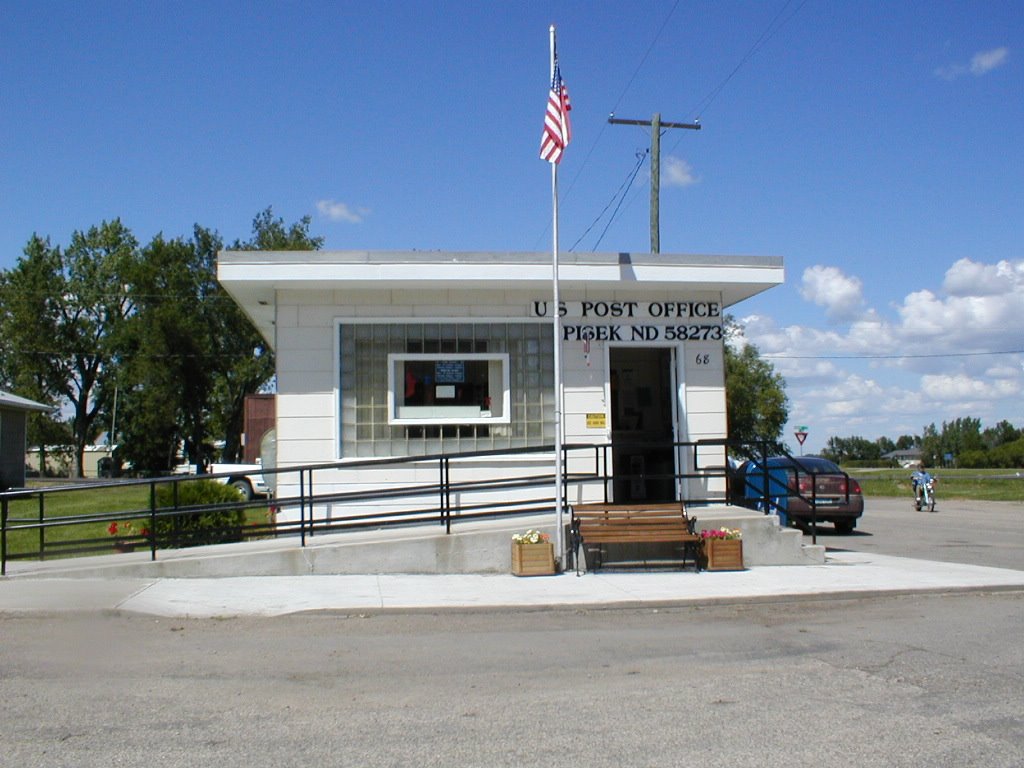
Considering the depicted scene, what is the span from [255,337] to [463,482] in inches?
1936

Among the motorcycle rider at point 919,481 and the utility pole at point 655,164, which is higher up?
the utility pole at point 655,164

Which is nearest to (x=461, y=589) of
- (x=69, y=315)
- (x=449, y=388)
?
(x=449, y=388)

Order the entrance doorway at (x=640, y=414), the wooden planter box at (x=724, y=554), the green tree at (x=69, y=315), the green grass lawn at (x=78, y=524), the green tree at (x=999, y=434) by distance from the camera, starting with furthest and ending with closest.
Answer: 1. the green tree at (x=999, y=434)
2. the green tree at (x=69, y=315)
3. the entrance doorway at (x=640, y=414)
4. the green grass lawn at (x=78, y=524)
5. the wooden planter box at (x=724, y=554)

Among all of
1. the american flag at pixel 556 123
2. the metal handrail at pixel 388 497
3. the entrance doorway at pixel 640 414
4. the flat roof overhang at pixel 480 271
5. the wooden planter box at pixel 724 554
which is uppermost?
the american flag at pixel 556 123

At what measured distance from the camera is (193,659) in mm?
7824

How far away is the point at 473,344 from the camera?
14.1 metres

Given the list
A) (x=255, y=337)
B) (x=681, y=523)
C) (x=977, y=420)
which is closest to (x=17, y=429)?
(x=255, y=337)

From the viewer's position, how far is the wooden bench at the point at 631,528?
12.1 meters

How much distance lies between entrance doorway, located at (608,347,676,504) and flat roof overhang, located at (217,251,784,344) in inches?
69.9

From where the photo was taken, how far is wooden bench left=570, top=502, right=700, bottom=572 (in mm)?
12109

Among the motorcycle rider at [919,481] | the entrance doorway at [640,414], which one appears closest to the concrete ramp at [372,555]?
the entrance doorway at [640,414]

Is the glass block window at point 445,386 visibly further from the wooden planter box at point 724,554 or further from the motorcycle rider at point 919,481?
the motorcycle rider at point 919,481

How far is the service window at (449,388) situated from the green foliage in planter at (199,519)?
2636 mm

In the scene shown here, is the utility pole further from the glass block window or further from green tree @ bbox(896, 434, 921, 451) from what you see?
green tree @ bbox(896, 434, 921, 451)
